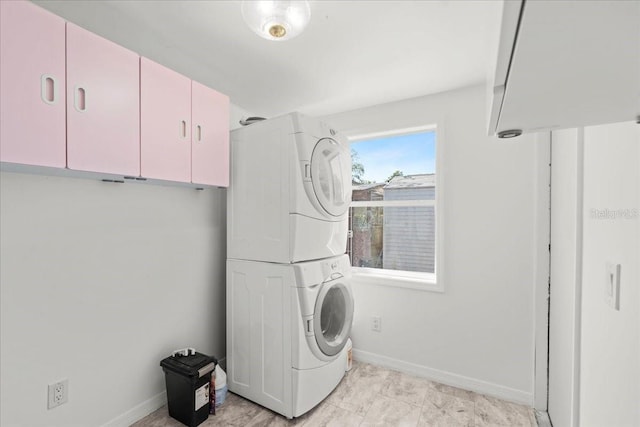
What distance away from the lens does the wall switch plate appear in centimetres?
85

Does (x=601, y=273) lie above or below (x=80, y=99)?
below

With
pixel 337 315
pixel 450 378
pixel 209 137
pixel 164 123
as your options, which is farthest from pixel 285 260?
pixel 450 378

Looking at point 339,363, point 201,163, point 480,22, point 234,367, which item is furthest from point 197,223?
point 480,22

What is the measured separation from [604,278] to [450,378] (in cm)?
180

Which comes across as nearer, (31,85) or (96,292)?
(31,85)

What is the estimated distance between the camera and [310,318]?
1958 millimetres

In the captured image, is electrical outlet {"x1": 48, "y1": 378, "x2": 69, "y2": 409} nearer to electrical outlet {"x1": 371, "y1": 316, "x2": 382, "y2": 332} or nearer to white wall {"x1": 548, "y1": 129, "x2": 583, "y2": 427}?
electrical outlet {"x1": 371, "y1": 316, "x2": 382, "y2": 332}

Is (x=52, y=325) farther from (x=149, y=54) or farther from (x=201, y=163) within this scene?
(x=149, y=54)

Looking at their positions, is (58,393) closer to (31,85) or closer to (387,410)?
(31,85)

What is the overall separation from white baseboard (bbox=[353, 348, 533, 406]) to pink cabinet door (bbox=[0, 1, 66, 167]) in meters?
2.61

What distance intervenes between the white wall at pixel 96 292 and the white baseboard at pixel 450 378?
1.43 m

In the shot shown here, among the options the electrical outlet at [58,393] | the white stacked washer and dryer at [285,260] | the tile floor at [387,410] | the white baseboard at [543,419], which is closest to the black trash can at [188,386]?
the tile floor at [387,410]

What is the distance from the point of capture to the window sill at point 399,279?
2506 millimetres

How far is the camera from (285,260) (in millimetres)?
1971
